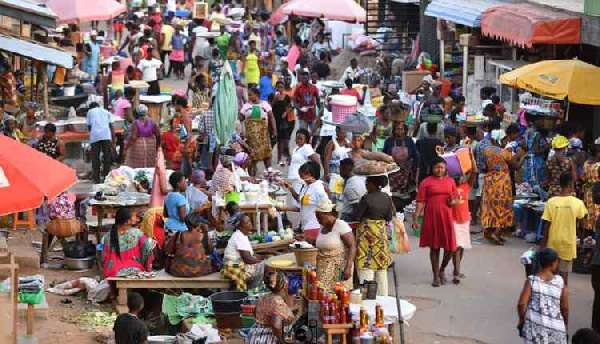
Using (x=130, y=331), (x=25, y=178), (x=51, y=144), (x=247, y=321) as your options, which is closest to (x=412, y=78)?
(x=51, y=144)

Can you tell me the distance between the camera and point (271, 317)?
41.3 ft

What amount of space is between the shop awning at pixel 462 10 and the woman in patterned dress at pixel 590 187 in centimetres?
914

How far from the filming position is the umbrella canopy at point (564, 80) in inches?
721

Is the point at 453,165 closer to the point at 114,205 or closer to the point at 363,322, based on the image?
the point at 114,205

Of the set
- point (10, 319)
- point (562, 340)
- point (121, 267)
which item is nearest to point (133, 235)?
point (121, 267)

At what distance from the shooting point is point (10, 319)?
12797 millimetres

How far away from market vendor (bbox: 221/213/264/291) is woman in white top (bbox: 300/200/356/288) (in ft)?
3.89

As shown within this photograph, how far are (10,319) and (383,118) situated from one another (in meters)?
9.93

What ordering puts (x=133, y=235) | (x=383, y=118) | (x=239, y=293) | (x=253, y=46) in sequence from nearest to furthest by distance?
(x=239, y=293)
(x=133, y=235)
(x=383, y=118)
(x=253, y=46)

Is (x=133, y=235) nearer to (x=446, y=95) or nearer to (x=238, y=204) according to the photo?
(x=238, y=204)

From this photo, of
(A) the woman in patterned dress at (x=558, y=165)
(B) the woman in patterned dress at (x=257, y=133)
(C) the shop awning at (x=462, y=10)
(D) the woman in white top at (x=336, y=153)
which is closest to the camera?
(A) the woman in patterned dress at (x=558, y=165)

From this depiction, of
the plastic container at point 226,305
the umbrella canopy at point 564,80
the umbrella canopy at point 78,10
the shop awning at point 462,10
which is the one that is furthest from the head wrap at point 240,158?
the umbrella canopy at point 78,10

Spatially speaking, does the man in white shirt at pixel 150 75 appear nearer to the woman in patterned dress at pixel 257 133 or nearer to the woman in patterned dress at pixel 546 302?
the woman in patterned dress at pixel 257 133

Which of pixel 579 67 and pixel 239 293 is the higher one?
pixel 579 67
